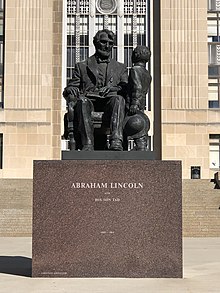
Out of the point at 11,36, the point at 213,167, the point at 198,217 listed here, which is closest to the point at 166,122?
the point at 213,167

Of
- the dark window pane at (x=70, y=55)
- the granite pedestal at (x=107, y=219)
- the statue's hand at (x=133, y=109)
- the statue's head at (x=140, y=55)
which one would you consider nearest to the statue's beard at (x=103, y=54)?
the statue's head at (x=140, y=55)

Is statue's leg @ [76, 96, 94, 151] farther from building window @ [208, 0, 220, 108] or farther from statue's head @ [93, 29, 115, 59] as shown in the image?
building window @ [208, 0, 220, 108]

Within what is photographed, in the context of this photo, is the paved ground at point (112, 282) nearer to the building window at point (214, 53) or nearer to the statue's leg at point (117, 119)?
the statue's leg at point (117, 119)

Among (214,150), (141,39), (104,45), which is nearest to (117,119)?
(104,45)

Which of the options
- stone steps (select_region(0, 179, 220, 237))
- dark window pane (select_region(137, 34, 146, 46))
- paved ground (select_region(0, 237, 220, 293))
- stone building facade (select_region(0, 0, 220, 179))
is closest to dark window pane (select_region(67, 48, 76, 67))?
dark window pane (select_region(137, 34, 146, 46))

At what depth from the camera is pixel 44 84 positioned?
120 ft

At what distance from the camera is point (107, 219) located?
31.5ft

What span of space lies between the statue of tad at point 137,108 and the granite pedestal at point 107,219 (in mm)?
982

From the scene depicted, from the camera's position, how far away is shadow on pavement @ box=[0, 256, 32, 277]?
10.5 metres

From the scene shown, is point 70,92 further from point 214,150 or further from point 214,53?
point 214,53

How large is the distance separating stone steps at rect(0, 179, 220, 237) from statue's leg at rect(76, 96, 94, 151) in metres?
10.3

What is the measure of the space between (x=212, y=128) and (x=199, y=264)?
85.8ft

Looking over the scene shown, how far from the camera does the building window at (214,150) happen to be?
1505 inches

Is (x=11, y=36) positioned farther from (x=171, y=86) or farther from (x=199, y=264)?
(x=199, y=264)
